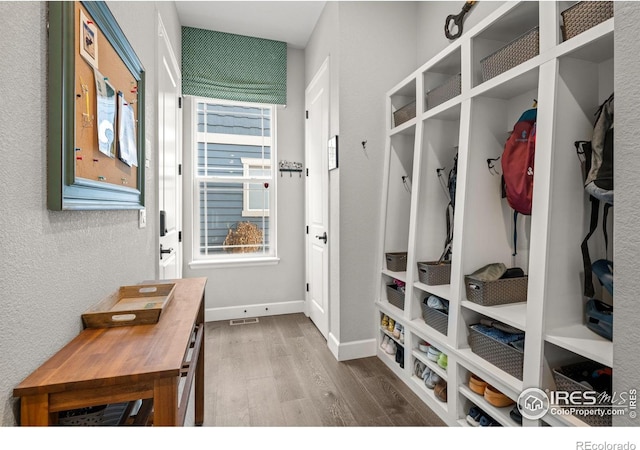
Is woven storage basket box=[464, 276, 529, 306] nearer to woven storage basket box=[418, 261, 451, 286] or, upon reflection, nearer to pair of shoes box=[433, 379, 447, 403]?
woven storage basket box=[418, 261, 451, 286]

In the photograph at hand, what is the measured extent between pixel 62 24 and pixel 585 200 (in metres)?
1.90

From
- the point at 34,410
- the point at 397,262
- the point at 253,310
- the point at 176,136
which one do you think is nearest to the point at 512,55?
the point at 397,262

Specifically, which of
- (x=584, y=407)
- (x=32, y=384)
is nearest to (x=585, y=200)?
(x=584, y=407)

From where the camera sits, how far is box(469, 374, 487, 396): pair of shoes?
157cm

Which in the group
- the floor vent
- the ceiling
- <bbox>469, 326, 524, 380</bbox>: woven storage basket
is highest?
the ceiling

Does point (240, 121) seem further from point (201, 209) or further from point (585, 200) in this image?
point (585, 200)

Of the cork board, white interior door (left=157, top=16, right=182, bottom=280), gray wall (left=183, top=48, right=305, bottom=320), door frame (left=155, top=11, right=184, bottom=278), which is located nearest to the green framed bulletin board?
the cork board

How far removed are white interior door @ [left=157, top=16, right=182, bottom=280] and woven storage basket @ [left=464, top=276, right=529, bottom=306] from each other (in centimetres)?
190

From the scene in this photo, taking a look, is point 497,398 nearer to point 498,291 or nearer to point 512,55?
point 498,291

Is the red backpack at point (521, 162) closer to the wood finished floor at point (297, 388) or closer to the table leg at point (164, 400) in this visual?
the wood finished floor at point (297, 388)

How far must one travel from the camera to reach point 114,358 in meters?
0.84

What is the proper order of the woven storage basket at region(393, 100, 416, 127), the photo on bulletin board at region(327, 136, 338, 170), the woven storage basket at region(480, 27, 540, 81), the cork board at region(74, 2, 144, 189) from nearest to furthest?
the cork board at region(74, 2, 144, 189) → the woven storage basket at region(480, 27, 540, 81) → the woven storage basket at region(393, 100, 416, 127) → the photo on bulletin board at region(327, 136, 338, 170)

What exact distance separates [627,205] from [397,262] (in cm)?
159

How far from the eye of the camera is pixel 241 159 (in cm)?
342
